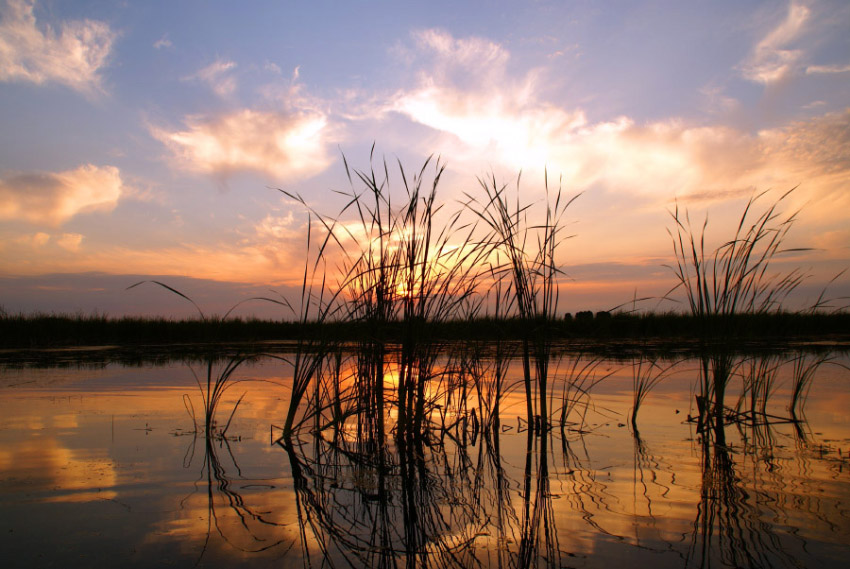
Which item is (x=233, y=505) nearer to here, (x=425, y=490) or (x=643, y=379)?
(x=425, y=490)

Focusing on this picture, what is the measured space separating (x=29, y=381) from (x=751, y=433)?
591 cm

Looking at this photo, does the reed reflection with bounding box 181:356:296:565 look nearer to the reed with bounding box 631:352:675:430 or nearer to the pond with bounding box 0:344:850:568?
the pond with bounding box 0:344:850:568

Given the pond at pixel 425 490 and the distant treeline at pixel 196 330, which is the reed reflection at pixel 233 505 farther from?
the distant treeline at pixel 196 330

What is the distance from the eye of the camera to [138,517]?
64.8 inches

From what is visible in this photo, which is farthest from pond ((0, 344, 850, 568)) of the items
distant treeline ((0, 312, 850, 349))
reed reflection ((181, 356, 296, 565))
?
distant treeline ((0, 312, 850, 349))

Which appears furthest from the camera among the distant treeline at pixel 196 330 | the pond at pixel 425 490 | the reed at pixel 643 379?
the distant treeline at pixel 196 330

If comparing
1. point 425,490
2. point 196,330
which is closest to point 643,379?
point 425,490

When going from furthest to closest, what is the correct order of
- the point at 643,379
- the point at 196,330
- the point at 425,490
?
the point at 196,330
the point at 643,379
the point at 425,490

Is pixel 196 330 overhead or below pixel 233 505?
overhead

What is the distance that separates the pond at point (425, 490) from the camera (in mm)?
1420

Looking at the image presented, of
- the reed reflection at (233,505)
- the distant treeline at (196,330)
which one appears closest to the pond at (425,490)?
the reed reflection at (233,505)

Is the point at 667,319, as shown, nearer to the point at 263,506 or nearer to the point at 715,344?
the point at 715,344

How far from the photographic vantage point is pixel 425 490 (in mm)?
1984

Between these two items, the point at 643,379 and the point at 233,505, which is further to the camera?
the point at 643,379
